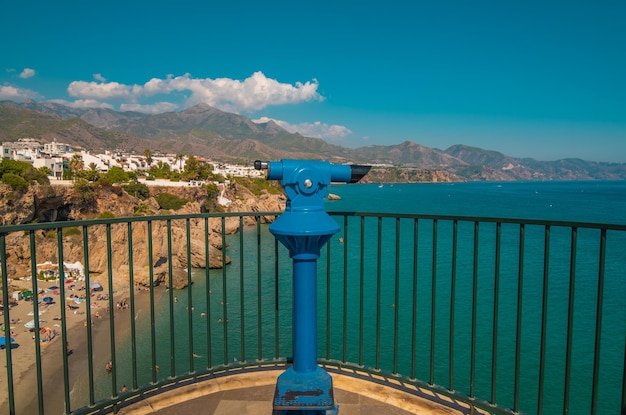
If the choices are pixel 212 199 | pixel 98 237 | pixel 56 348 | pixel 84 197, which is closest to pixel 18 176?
pixel 84 197

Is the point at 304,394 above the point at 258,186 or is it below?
above

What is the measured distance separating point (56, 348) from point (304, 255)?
18894mm

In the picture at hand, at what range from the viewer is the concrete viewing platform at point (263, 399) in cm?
259

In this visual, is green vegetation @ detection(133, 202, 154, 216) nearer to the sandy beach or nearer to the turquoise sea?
the turquoise sea

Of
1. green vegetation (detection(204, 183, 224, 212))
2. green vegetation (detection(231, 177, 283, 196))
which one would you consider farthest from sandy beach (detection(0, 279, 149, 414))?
green vegetation (detection(231, 177, 283, 196))

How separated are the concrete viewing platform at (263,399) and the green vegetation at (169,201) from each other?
42.0 metres

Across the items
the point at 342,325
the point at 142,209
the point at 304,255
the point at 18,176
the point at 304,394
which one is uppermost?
the point at 18,176

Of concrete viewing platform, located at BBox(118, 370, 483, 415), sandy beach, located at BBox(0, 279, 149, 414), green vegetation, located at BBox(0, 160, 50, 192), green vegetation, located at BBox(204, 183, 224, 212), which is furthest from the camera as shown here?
green vegetation, located at BBox(204, 183, 224, 212)

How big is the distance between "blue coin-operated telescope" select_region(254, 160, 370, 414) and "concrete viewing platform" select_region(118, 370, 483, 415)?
24.0 inches

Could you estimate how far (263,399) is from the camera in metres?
2.72

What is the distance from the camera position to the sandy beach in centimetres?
1305

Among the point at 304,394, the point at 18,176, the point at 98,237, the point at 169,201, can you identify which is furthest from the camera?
the point at 169,201

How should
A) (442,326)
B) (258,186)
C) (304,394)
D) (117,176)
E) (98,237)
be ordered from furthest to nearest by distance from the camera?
(258,186) → (117,176) → (98,237) → (442,326) → (304,394)

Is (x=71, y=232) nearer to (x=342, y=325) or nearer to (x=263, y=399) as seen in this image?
(x=342, y=325)
